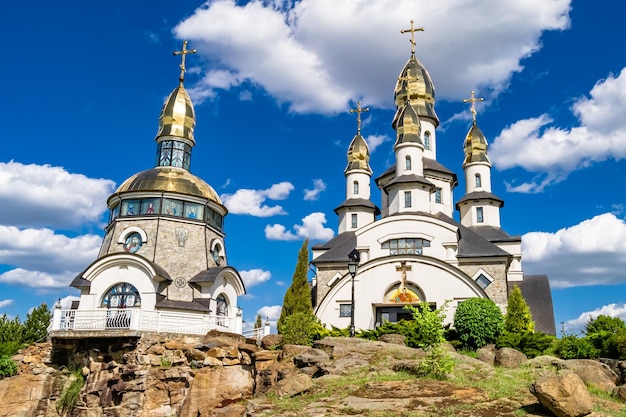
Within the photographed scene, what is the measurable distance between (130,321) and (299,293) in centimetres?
844

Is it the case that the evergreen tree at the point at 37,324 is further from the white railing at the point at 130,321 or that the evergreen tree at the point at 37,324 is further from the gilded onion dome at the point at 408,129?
the gilded onion dome at the point at 408,129

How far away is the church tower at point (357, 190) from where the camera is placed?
129 feet

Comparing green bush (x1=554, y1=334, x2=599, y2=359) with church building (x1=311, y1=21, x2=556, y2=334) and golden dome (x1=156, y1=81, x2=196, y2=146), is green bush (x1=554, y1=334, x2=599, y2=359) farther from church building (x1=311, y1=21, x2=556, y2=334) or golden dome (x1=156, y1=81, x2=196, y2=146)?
golden dome (x1=156, y1=81, x2=196, y2=146)

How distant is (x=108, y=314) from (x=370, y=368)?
13046 mm

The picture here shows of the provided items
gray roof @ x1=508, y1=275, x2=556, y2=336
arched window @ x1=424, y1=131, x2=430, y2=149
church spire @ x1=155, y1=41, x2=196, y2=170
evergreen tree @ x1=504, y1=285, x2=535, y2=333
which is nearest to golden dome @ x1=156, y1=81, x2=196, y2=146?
church spire @ x1=155, y1=41, x2=196, y2=170

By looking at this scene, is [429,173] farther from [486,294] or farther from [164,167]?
[164,167]

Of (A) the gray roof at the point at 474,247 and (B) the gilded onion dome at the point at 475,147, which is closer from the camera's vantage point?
(A) the gray roof at the point at 474,247

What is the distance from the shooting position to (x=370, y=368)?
15.3 meters

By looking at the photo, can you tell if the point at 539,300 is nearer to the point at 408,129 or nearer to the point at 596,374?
the point at 408,129

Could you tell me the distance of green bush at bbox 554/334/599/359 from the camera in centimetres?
2038

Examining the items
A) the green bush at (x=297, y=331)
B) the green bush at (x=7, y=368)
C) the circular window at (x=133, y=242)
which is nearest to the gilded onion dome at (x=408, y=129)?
the circular window at (x=133, y=242)

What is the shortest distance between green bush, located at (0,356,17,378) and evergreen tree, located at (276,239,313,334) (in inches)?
423

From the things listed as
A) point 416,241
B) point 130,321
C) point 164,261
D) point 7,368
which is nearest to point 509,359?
point 416,241

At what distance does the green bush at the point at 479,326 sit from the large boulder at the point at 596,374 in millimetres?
7377
